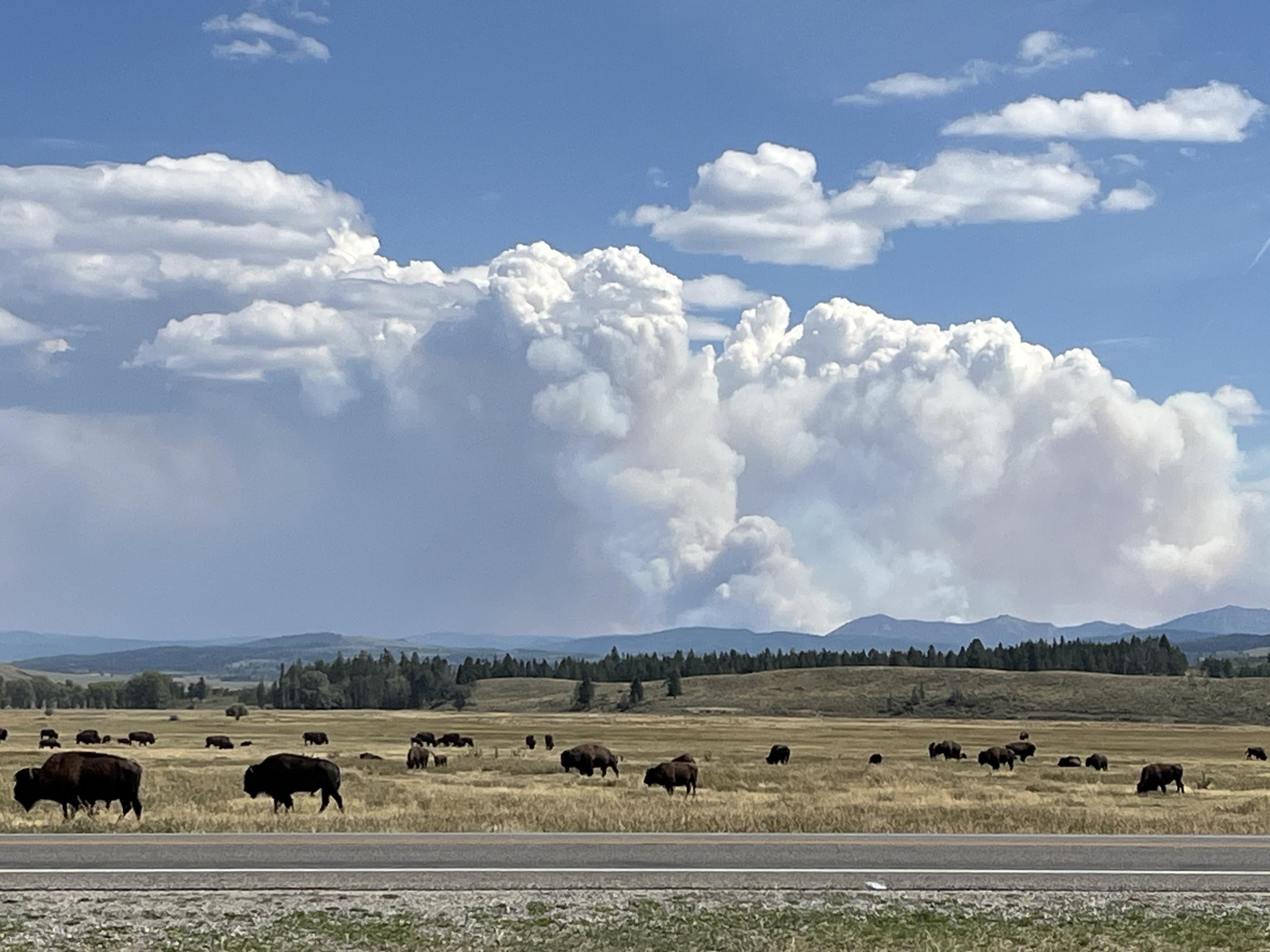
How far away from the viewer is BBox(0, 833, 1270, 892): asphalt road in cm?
1962

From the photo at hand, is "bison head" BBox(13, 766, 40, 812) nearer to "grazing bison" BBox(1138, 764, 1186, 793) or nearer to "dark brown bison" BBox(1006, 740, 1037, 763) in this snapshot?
"grazing bison" BBox(1138, 764, 1186, 793)

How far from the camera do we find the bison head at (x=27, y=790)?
32000 mm

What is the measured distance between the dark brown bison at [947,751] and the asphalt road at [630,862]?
5006 centimetres

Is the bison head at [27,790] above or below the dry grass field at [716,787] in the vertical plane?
above

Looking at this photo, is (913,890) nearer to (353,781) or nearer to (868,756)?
(353,781)

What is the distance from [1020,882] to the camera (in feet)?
65.7

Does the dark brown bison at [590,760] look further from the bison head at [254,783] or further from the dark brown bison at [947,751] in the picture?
the dark brown bison at [947,751]

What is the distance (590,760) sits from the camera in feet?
181

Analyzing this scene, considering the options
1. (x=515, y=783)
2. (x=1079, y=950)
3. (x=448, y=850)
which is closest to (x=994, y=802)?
(x=515, y=783)

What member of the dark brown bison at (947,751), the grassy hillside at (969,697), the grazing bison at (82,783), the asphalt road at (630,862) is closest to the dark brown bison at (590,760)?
the grazing bison at (82,783)

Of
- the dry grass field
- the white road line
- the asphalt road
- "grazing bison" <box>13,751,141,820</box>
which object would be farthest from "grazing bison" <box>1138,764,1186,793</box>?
"grazing bison" <box>13,751,141,820</box>

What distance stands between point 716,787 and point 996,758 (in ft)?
78.0

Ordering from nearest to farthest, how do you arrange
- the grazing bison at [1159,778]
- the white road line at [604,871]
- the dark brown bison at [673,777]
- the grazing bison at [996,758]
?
1. the white road line at [604,871]
2. the dark brown bison at [673,777]
3. the grazing bison at [1159,778]
4. the grazing bison at [996,758]

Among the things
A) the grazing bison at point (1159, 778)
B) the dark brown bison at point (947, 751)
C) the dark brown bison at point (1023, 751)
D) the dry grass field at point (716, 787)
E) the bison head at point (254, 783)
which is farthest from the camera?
the dark brown bison at point (947, 751)
